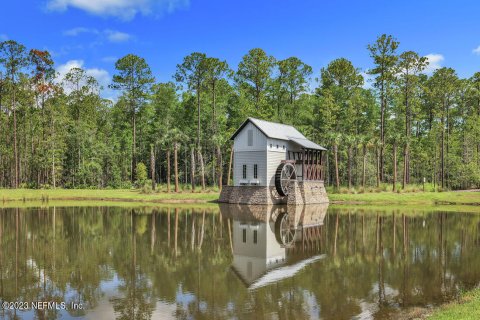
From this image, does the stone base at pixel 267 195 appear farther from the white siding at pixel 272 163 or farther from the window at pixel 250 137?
the window at pixel 250 137

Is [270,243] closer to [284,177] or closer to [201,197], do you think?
[284,177]

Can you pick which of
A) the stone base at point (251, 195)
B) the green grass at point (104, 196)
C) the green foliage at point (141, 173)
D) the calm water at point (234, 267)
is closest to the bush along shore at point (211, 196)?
the green grass at point (104, 196)

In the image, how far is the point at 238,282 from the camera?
47.2ft

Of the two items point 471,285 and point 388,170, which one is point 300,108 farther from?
point 471,285

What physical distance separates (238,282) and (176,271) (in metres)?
2.78

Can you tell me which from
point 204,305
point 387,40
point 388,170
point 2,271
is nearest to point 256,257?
point 204,305

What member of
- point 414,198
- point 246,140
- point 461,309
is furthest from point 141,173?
point 461,309

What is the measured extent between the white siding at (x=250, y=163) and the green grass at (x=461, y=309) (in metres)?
34.9

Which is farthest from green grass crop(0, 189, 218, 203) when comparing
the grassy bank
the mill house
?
the mill house

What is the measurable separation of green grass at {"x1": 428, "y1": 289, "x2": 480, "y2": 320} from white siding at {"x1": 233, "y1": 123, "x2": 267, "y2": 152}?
1407 inches

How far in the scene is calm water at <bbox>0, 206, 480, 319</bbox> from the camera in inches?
466

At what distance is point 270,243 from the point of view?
72.0 ft

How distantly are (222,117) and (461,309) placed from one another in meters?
59.6

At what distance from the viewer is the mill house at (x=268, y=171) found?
4609 centimetres
